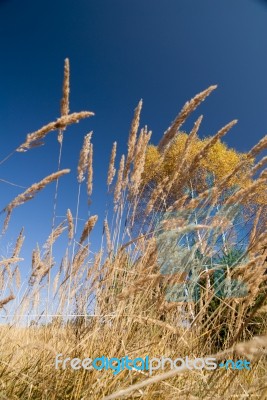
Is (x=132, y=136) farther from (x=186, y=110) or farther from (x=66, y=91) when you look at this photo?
(x=66, y=91)

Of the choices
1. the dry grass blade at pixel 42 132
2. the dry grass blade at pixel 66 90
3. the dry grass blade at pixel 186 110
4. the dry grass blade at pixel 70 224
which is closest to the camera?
the dry grass blade at pixel 42 132

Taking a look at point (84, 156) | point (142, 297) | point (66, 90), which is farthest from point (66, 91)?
point (142, 297)

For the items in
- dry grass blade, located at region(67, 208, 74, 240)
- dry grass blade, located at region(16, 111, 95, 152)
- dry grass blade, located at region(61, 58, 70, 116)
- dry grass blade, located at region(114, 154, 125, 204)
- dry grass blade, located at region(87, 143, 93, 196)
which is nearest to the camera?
dry grass blade, located at region(16, 111, 95, 152)

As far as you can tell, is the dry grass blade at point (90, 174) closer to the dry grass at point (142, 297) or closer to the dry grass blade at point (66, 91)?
the dry grass at point (142, 297)

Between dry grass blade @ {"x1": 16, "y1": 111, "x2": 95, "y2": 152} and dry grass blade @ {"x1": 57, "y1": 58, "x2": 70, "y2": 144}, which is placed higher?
dry grass blade @ {"x1": 57, "y1": 58, "x2": 70, "y2": 144}

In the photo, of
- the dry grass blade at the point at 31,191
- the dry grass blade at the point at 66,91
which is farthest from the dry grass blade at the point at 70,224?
the dry grass blade at the point at 31,191

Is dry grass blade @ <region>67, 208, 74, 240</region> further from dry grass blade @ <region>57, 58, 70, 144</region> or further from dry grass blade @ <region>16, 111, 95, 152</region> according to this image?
dry grass blade @ <region>16, 111, 95, 152</region>

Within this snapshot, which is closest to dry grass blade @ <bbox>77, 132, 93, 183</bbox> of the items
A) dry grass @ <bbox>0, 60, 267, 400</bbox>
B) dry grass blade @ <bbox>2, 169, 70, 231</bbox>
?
dry grass @ <bbox>0, 60, 267, 400</bbox>

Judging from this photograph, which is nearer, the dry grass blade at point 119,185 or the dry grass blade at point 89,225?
the dry grass blade at point 89,225

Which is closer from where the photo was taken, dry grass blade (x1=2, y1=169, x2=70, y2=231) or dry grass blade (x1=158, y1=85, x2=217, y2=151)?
dry grass blade (x1=2, y1=169, x2=70, y2=231)

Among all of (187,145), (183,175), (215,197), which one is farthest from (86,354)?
(187,145)

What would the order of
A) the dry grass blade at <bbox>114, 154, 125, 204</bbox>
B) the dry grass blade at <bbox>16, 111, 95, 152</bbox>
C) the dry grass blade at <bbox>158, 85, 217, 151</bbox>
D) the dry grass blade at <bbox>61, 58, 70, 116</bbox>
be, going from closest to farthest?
the dry grass blade at <bbox>16, 111, 95, 152</bbox> < the dry grass blade at <bbox>61, 58, 70, 116</bbox> < the dry grass blade at <bbox>158, 85, 217, 151</bbox> < the dry grass blade at <bbox>114, 154, 125, 204</bbox>

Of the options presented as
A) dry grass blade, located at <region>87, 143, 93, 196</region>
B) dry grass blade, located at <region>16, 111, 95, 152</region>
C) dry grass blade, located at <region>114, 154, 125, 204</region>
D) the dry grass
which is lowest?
the dry grass

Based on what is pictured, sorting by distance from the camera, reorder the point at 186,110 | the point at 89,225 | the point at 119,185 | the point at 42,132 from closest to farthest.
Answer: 1. the point at 42,132
2. the point at 89,225
3. the point at 186,110
4. the point at 119,185
